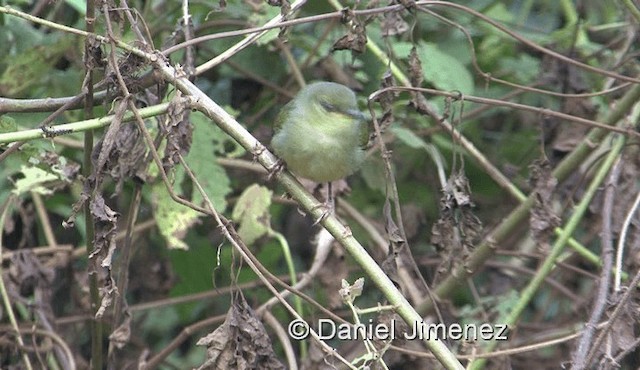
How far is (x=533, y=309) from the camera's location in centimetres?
548

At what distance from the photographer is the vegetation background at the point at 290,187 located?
2621mm

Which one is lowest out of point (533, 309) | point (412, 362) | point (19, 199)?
point (533, 309)

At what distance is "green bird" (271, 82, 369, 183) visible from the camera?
3.39m

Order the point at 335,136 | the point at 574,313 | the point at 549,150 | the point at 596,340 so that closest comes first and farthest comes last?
the point at 596,340
the point at 335,136
the point at 549,150
the point at 574,313

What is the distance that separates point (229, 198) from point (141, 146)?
4.57 ft

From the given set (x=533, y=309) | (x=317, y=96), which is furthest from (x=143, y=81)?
(x=533, y=309)

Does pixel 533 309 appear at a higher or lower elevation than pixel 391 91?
lower

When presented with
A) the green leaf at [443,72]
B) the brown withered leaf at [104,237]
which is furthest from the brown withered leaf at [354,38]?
the green leaf at [443,72]

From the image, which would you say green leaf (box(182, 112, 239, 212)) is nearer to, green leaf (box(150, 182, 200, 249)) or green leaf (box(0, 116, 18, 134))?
green leaf (box(150, 182, 200, 249))

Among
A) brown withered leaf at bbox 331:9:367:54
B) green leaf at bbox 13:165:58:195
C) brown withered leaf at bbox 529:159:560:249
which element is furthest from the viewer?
green leaf at bbox 13:165:58:195

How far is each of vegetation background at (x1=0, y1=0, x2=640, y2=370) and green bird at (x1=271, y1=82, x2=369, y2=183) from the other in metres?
0.11

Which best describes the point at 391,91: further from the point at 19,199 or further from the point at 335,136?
the point at 19,199

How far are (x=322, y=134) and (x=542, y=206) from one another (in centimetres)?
81

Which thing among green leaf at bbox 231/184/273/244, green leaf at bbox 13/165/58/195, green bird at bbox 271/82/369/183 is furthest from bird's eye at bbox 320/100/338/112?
green leaf at bbox 13/165/58/195
